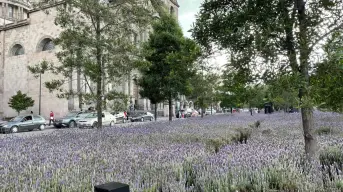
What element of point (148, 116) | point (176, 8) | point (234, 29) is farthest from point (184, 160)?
point (176, 8)

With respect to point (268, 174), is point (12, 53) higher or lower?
higher

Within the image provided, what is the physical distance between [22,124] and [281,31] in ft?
86.7

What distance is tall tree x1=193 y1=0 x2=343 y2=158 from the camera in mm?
3947

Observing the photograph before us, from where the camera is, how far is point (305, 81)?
3.89 m

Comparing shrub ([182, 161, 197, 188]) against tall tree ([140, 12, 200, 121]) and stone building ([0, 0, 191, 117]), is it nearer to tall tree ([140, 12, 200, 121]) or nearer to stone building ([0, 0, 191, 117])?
tall tree ([140, 12, 200, 121])

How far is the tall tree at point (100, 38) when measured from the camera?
10828 millimetres

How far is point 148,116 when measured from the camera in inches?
1775

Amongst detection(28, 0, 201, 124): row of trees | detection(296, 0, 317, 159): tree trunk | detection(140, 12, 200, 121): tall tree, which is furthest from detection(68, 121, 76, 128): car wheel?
detection(296, 0, 317, 159): tree trunk

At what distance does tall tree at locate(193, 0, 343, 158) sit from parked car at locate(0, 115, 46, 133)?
2463 cm

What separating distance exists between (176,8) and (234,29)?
7370 cm

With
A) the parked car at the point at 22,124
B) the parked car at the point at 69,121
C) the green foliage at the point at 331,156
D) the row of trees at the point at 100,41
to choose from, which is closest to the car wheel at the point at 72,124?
the parked car at the point at 69,121

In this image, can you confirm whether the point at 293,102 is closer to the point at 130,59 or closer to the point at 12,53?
the point at 130,59

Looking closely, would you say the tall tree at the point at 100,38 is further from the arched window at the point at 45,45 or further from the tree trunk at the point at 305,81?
the arched window at the point at 45,45

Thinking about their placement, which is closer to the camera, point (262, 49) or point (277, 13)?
point (262, 49)
